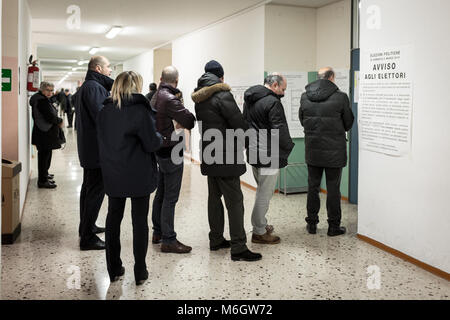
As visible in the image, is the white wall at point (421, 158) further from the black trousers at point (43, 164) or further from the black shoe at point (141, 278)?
the black trousers at point (43, 164)

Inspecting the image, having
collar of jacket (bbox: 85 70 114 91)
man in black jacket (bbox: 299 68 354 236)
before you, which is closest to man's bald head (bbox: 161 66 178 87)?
collar of jacket (bbox: 85 70 114 91)

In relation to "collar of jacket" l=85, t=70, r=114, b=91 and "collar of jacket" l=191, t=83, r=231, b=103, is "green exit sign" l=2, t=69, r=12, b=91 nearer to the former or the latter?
"collar of jacket" l=85, t=70, r=114, b=91

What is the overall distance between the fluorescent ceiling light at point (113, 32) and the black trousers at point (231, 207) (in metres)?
5.74

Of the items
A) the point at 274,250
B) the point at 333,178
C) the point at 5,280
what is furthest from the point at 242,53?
the point at 5,280

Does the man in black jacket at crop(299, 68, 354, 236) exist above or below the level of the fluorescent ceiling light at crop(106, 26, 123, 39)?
below

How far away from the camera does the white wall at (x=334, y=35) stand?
5.40 m

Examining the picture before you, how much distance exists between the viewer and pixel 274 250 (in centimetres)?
367

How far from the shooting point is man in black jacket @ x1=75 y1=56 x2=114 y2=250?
3402 mm

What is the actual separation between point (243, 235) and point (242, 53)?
3.76 meters

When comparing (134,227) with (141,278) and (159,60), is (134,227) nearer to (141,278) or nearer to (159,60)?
(141,278)

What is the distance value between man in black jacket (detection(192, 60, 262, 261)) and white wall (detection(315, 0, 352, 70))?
2687 mm
